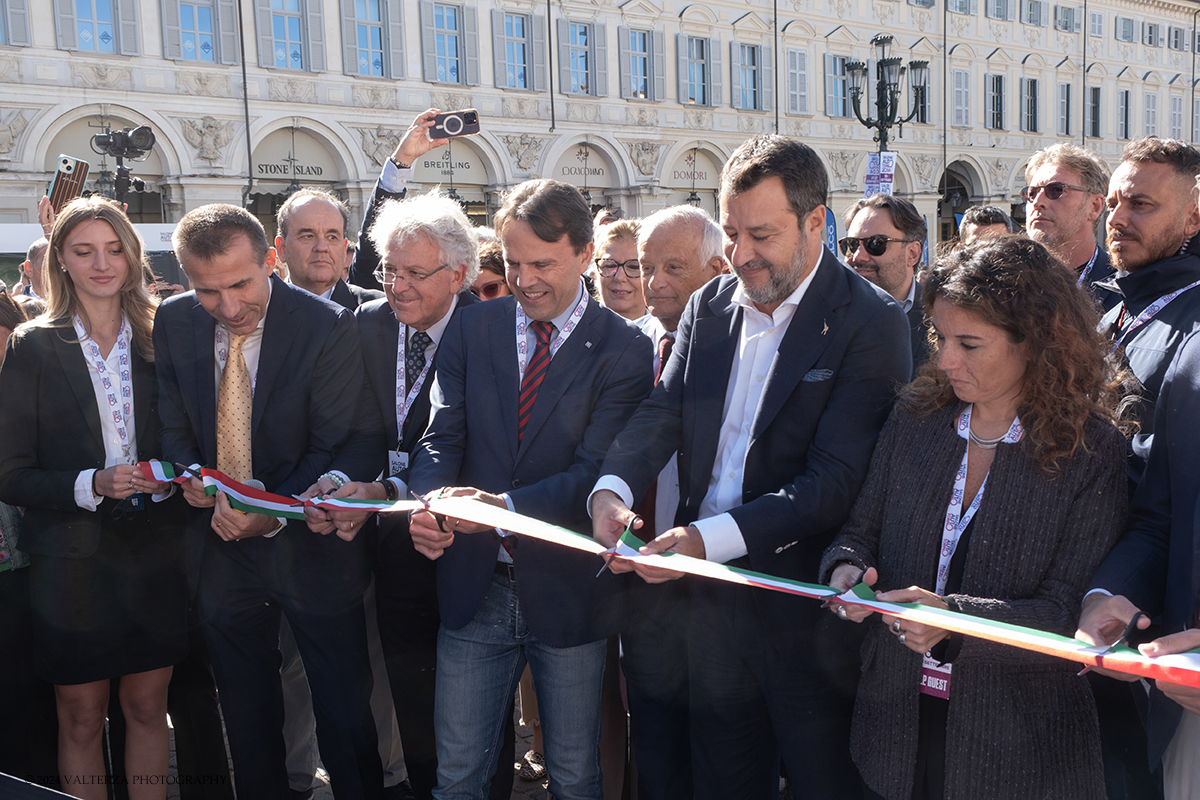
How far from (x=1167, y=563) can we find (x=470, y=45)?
2293 cm

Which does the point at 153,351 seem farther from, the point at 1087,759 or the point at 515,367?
the point at 1087,759

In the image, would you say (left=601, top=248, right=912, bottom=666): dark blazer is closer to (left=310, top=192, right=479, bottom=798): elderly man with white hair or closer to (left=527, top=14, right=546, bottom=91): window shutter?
(left=310, top=192, right=479, bottom=798): elderly man with white hair

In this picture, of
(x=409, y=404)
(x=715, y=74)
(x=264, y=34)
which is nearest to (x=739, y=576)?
(x=409, y=404)

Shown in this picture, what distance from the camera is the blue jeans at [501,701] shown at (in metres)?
2.83

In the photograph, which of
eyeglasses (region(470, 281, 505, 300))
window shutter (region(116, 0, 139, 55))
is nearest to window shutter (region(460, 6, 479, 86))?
window shutter (region(116, 0, 139, 55))

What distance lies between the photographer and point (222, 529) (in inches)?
120

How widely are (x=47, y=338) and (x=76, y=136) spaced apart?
59.1ft

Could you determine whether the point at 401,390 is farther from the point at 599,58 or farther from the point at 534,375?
the point at 599,58

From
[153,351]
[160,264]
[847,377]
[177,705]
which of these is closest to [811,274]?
[847,377]

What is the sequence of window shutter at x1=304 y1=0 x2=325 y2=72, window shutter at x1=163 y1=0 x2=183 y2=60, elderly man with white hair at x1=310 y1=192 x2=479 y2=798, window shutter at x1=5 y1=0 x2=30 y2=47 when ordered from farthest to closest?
window shutter at x1=304 y1=0 x2=325 y2=72, window shutter at x1=163 y1=0 x2=183 y2=60, window shutter at x1=5 y1=0 x2=30 y2=47, elderly man with white hair at x1=310 y1=192 x2=479 y2=798

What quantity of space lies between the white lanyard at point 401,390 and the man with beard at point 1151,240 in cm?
238

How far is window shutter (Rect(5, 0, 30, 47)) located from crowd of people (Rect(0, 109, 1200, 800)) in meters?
17.3

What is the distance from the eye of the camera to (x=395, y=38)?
2141 centimetres

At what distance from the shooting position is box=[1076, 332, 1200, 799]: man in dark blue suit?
2055mm
